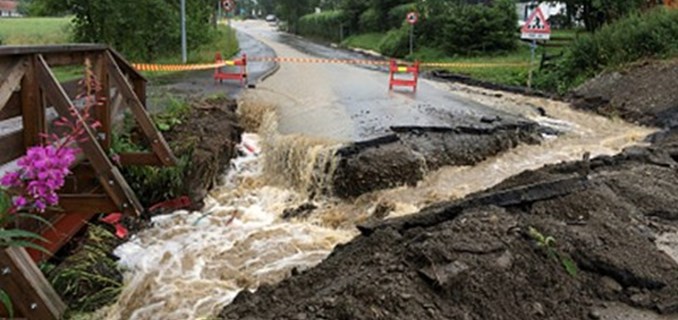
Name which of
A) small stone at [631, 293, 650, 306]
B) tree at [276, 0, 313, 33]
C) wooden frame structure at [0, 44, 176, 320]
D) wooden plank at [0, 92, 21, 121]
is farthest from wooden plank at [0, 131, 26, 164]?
tree at [276, 0, 313, 33]

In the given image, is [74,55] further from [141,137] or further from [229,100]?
[229,100]

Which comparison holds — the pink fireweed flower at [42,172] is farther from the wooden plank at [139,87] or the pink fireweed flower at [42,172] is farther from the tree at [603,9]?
the tree at [603,9]

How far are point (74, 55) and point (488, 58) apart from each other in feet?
77.9

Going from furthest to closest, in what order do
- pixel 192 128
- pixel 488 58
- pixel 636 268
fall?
pixel 488 58, pixel 192 128, pixel 636 268

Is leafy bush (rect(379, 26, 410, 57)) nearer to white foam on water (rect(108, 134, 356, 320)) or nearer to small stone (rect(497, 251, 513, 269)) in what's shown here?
white foam on water (rect(108, 134, 356, 320))

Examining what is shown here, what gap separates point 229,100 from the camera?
13102 millimetres

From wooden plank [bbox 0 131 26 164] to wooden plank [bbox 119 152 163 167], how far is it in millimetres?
2147

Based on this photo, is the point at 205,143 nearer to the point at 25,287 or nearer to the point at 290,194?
the point at 290,194

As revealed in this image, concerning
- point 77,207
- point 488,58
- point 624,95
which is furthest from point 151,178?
point 488,58

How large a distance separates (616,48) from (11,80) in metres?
17.4

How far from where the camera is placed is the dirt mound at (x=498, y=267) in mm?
3996

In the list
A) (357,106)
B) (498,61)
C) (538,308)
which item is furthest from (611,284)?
(498,61)

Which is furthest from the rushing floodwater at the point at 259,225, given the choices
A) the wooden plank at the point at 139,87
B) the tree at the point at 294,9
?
the tree at the point at 294,9

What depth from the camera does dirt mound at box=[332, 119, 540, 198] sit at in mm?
8586
